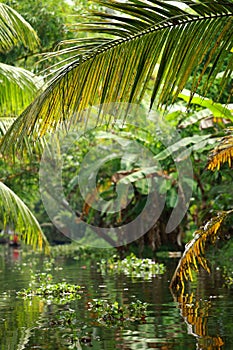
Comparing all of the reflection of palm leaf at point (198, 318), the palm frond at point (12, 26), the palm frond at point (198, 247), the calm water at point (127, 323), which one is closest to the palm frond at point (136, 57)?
the calm water at point (127, 323)

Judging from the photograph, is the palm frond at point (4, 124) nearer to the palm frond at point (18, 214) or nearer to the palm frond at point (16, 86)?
the palm frond at point (16, 86)

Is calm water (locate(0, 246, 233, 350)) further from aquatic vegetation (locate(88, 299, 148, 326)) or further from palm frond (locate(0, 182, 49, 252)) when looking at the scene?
palm frond (locate(0, 182, 49, 252))

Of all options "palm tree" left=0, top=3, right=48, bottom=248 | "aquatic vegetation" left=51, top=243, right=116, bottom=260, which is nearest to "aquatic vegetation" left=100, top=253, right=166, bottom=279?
"palm tree" left=0, top=3, right=48, bottom=248

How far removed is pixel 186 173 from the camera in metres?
19.1

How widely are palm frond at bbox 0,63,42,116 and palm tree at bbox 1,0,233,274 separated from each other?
5.09 metres

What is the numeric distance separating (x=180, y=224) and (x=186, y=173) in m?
2.24

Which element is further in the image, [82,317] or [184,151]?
[184,151]

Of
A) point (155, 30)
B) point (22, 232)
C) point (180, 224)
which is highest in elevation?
point (155, 30)

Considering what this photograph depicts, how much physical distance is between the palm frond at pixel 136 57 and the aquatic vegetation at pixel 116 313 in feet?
8.04

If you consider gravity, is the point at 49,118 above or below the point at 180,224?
above

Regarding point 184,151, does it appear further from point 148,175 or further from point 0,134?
point 0,134

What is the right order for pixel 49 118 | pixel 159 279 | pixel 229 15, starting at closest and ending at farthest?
pixel 229 15, pixel 49 118, pixel 159 279

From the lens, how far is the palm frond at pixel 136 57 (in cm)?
475

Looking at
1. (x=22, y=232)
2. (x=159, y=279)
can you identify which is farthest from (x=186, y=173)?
(x=22, y=232)
